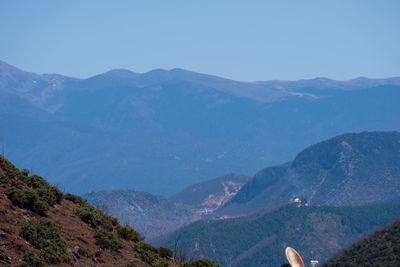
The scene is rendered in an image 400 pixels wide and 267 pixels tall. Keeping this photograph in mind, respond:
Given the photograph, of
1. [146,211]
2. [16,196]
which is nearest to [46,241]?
[16,196]

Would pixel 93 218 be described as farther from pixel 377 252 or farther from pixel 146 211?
pixel 146 211

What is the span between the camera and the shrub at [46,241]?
1926 centimetres

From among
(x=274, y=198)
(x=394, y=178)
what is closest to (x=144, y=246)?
(x=394, y=178)

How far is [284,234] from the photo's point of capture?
364 feet

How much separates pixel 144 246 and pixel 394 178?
144807 millimetres

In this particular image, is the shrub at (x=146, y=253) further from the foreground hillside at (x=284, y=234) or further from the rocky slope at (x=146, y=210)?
the rocky slope at (x=146, y=210)

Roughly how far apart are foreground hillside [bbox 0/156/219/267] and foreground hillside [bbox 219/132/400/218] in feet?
400

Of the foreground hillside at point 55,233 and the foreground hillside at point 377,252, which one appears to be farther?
the foreground hillside at point 377,252

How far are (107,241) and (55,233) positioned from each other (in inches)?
114

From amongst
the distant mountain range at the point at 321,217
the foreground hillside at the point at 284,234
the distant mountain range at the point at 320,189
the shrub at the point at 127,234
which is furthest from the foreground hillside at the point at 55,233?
the distant mountain range at the point at 320,189

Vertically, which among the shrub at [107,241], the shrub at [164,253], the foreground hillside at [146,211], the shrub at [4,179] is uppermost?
the shrub at [4,179]

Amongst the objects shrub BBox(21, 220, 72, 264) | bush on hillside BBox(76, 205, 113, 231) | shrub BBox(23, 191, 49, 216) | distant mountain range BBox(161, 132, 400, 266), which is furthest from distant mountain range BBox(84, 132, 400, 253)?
shrub BBox(21, 220, 72, 264)

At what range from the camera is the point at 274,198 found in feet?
612

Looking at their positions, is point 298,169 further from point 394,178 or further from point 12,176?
point 12,176
